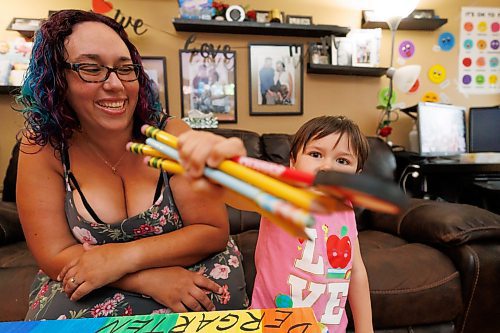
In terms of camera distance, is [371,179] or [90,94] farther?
[90,94]

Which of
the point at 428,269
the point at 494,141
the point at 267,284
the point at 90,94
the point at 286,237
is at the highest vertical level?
the point at 90,94

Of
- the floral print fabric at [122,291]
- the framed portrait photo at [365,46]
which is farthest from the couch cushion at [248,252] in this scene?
the framed portrait photo at [365,46]

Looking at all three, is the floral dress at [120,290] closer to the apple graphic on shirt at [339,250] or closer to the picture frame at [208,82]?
the apple graphic on shirt at [339,250]

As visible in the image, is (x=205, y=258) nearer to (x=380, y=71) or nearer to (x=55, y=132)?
(x=55, y=132)

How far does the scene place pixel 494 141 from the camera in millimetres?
2338

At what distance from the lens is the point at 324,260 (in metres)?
0.77

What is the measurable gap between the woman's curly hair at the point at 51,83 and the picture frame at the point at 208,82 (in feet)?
4.35

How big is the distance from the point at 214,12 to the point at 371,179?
209 centimetres

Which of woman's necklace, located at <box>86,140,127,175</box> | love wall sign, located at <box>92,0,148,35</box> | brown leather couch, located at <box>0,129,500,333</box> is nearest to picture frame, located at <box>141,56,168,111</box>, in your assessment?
love wall sign, located at <box>92,0,148,35</box>

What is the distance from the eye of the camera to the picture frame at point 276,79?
86.7 inches

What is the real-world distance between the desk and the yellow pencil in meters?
1.78

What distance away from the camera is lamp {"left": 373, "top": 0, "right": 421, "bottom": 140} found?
2.01 meters

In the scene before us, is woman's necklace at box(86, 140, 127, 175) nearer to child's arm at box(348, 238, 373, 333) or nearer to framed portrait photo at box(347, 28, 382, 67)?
child's arm at box(348, 238, 373, 333)

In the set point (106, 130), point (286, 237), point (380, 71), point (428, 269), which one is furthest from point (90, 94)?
point (380, 71)
